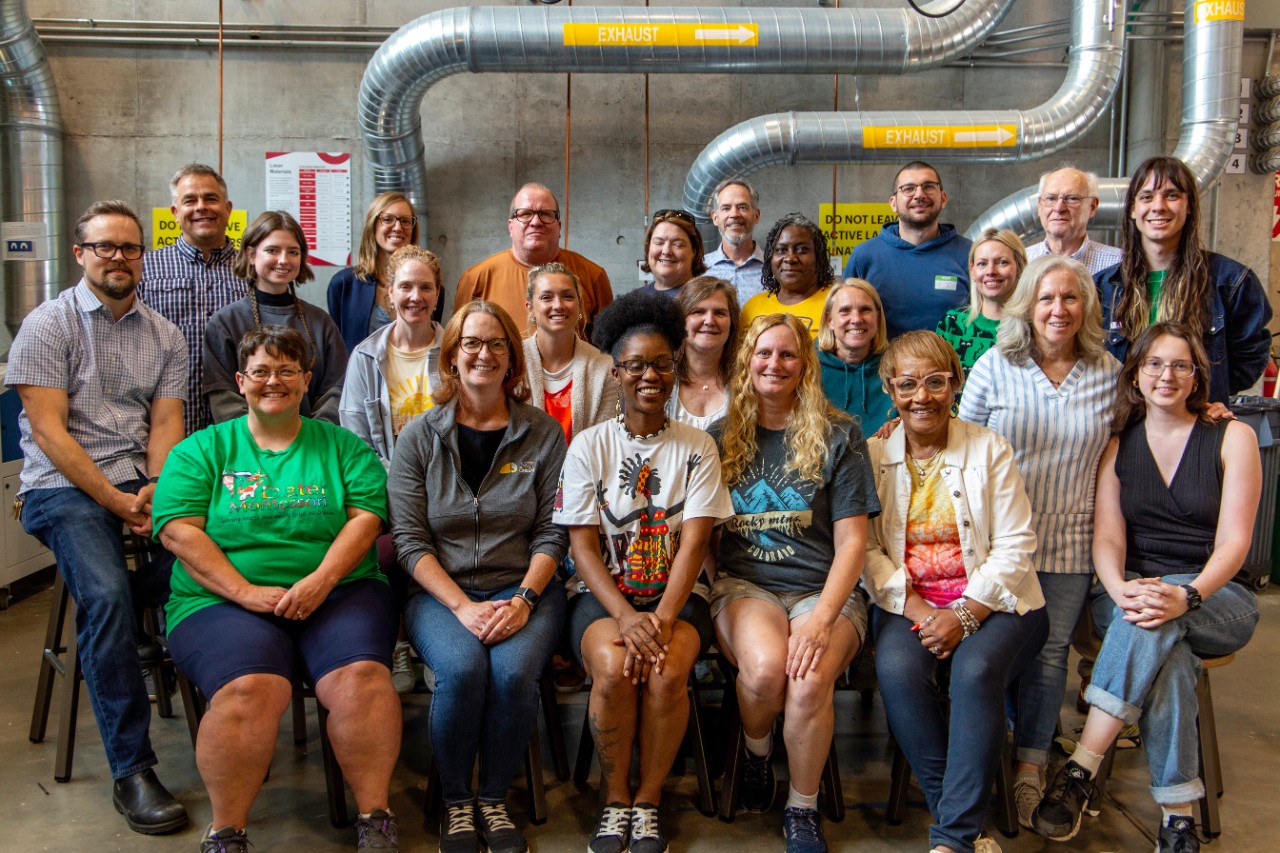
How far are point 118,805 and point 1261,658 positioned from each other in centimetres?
432

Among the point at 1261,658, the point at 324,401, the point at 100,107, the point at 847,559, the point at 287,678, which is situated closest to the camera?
the point at 287,678

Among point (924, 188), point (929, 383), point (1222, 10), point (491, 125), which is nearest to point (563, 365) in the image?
point (929, 383)

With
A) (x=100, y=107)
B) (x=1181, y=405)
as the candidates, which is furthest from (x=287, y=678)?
(x=100, y=107)

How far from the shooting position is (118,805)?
8.84 feet

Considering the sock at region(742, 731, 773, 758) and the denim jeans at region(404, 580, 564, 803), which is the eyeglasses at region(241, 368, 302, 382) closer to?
the denim jeans at region(404, 580, 564, 803)

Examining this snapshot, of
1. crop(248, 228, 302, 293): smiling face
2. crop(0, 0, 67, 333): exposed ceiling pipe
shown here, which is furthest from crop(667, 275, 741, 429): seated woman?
crop(0, 0, 67, 333): exposed ceiling pipe

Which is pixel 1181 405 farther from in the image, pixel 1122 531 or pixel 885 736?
pixel 885 736

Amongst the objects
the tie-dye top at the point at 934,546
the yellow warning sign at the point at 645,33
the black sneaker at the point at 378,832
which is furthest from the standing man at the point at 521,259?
the yellow warning sign at the point at 645,33

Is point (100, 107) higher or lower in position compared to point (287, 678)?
higher

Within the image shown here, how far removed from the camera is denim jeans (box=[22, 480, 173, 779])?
104 inches

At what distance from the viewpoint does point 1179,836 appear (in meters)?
2.46

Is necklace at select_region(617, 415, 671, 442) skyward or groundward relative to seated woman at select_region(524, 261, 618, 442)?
groundward

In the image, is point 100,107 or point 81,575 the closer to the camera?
point 81,575

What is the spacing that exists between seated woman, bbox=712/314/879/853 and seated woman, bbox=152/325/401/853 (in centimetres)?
95
